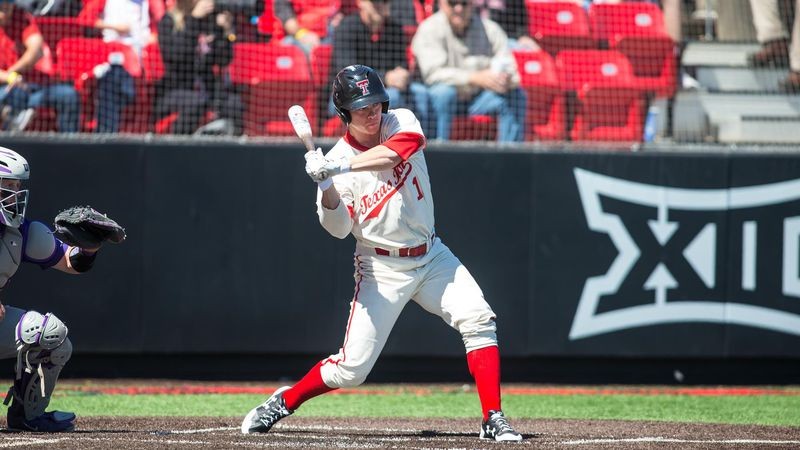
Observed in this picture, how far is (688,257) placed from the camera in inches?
332

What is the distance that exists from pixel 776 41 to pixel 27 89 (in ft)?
20.1

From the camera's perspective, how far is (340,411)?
24.5 feet

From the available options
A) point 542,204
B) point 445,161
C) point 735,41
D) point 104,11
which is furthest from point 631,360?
point 104,11

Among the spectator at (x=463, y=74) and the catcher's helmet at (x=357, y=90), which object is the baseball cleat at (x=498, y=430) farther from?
the spectator at (x=463, y=74)

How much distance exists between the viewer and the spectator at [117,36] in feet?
27.6

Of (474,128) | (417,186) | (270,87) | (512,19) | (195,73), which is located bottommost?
(417,186)

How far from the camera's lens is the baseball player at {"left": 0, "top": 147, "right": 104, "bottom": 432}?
17.0ft

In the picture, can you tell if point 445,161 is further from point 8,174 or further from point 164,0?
point 8,174

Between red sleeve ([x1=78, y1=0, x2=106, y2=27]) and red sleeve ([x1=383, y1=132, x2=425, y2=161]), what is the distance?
4.47m

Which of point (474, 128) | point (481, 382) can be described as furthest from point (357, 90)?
point (474, 128)

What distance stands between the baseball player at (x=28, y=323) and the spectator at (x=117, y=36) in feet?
10.0

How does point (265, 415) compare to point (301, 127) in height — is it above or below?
below

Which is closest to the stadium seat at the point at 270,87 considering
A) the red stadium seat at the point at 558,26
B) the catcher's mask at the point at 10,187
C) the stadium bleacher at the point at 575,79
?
the stadium bleacher at the point at 575,79

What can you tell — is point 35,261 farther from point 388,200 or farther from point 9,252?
point 388,200
